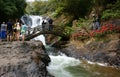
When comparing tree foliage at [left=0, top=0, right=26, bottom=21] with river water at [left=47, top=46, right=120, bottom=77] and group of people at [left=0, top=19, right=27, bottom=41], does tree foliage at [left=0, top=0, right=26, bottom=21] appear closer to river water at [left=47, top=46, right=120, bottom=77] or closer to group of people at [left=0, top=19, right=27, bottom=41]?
group of people at [left=0, top=19, right=27, bottom=41]

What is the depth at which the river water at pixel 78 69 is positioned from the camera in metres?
17.8

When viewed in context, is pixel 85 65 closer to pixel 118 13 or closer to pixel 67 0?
pixel 118 13

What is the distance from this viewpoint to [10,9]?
104 feet

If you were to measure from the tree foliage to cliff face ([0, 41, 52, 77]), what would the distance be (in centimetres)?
1425

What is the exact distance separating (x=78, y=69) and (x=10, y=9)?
1520 centimetres

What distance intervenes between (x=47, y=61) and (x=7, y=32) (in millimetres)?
3702

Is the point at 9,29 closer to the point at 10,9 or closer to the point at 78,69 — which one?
the point at 78,69

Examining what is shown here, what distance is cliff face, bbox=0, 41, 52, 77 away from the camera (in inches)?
559

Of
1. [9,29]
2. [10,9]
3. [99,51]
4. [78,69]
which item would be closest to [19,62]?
[78,69]

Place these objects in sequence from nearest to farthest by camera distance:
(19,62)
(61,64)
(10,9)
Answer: (19,62) < (61,64) < (10,9)

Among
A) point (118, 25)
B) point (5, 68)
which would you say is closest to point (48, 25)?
point (118, 25)

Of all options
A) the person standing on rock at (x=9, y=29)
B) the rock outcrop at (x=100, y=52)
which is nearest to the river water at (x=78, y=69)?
the rock outcrop at (x=100, y=52)

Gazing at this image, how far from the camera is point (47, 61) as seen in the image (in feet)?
66.3

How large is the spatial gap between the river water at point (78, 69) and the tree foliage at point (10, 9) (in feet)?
36.6
